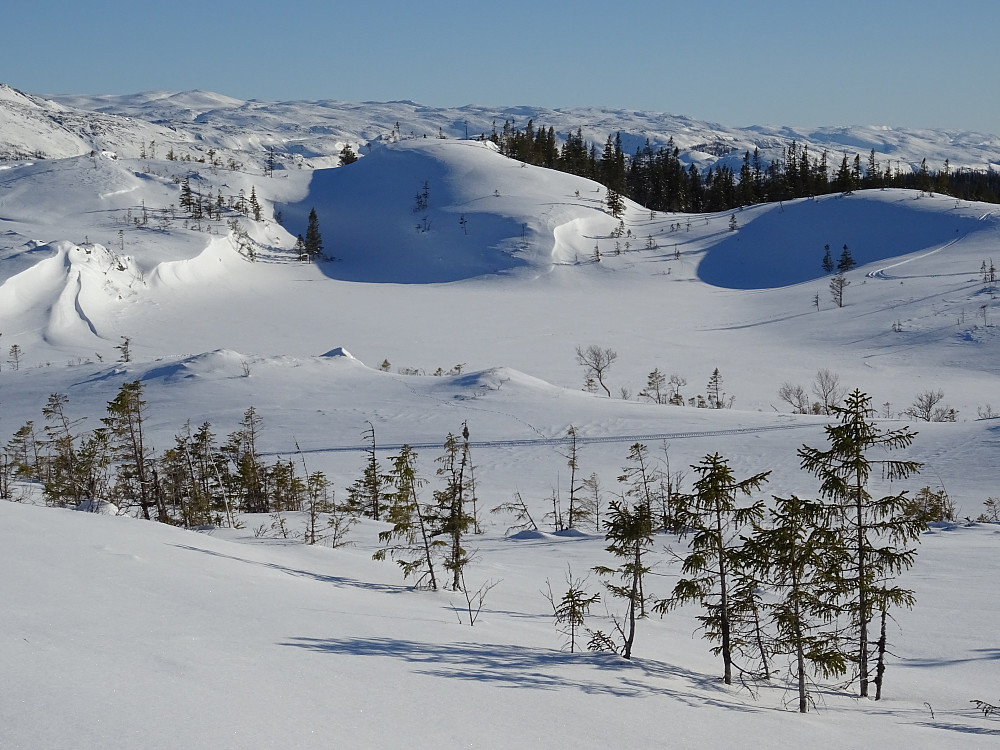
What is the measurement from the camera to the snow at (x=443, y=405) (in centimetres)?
482

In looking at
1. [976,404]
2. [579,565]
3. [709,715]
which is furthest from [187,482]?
[976,404]

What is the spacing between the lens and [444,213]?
68062 millimetres

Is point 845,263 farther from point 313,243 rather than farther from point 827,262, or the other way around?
point 313,243

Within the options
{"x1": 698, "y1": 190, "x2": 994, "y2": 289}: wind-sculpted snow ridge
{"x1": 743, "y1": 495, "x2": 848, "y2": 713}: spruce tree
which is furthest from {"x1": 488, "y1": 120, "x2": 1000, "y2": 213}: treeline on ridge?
{"x1": 743, "y1": 495, "x2": 848, "y2": 713}: spruce tree

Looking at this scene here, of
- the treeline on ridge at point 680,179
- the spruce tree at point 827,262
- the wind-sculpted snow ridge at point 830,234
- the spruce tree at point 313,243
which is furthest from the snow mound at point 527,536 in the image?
the treeline on ridge at point 680,179

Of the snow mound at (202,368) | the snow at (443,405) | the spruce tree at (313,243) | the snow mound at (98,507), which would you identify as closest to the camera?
the snow at (443,405)

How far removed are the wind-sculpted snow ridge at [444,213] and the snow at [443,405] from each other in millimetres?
365

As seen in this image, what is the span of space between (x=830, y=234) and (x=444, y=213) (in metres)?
31.2

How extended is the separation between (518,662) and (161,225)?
61031 mm

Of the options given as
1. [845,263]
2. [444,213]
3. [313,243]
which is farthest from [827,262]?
[313,243]

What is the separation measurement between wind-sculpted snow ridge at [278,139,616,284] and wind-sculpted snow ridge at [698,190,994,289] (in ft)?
36.8

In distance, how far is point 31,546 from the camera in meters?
6.95

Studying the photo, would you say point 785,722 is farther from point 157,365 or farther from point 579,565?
point 157,365

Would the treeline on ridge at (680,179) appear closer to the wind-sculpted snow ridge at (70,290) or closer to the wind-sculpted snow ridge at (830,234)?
the wind-sculpted snow ridge at (830,234)
